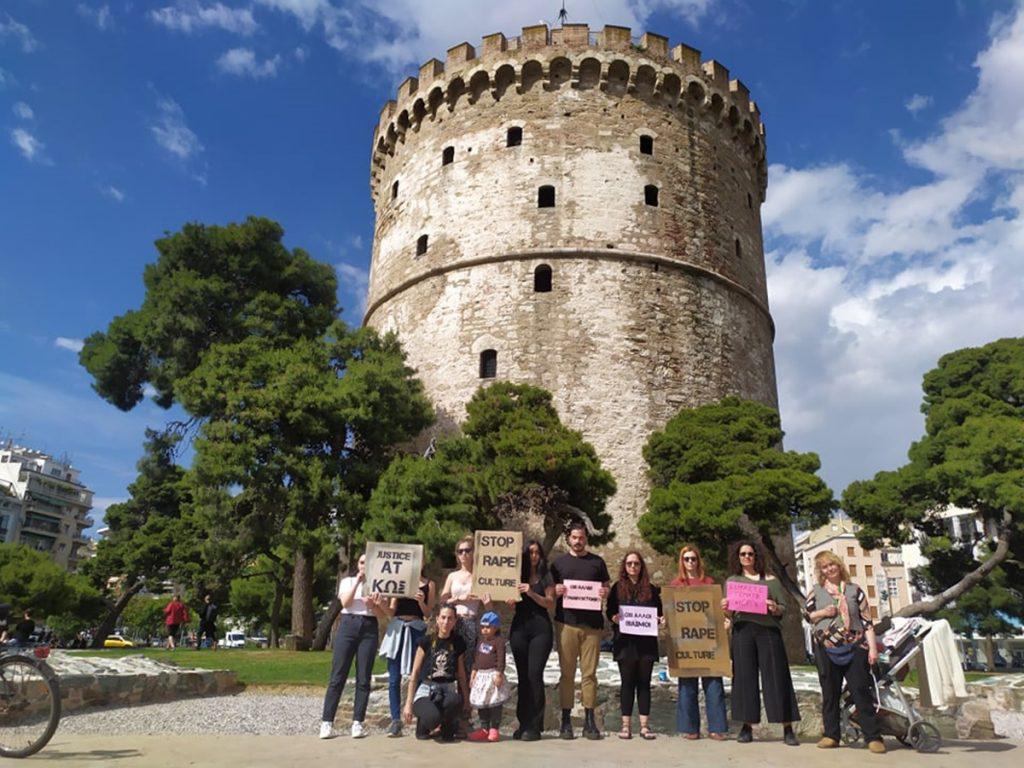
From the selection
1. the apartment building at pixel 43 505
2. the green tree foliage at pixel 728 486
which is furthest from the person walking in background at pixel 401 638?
the apartment building at pixel 43 505

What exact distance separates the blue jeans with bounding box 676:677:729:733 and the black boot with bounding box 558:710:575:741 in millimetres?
727

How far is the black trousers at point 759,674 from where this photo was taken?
17.0ft

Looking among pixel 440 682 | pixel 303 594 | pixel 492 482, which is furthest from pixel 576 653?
pixel 303 594

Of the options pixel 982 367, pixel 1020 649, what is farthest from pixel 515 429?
pixel 1020 649

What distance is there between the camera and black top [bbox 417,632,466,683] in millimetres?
5348

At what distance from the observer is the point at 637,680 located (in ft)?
18.0

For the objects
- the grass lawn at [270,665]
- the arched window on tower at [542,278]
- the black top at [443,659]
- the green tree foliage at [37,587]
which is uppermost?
the arched window on tower at [542,278]

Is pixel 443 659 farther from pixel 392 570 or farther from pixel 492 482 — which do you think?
pixel 492 482

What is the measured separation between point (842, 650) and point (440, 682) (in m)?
2.59

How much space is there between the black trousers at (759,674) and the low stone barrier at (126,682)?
17.5 ft

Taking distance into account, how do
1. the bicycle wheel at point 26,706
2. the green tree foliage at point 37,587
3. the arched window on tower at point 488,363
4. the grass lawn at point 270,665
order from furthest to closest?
the green tree foliage at point 37,587
the arched window on tower at point 488,363
the grass lawn at point 270,665
the bicycle wheel at point 26,706

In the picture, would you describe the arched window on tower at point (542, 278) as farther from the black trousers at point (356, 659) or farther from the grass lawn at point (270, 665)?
the black trousers at point (356, 659)

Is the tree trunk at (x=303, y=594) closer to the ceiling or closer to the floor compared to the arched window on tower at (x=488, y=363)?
closer to the floor

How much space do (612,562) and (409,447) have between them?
16.5 ft
